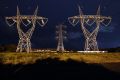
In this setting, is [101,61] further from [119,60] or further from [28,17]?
[28,17]

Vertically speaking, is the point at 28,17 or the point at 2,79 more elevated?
the point at 28,17

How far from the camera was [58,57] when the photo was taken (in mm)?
117312

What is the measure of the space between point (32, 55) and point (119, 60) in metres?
31.7

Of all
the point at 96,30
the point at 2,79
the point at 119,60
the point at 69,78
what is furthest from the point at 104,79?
the point at 96,30

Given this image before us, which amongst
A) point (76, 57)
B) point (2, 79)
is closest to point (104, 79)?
point (2, 79)

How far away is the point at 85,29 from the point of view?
140 metres

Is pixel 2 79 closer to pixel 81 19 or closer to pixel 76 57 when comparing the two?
pixel 76 57

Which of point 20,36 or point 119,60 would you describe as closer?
point 119,60

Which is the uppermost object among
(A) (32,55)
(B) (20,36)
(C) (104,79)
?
(B) (20,36)

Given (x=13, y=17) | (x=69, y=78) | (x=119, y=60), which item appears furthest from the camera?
(x=13, y=17)

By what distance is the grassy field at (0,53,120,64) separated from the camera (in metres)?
115

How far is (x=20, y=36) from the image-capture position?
447 ft

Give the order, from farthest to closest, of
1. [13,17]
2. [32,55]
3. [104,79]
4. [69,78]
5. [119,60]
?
[13,17] < [119,60] < [32,55] < [69,78] < [104,79]

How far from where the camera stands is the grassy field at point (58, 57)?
11456 cm
